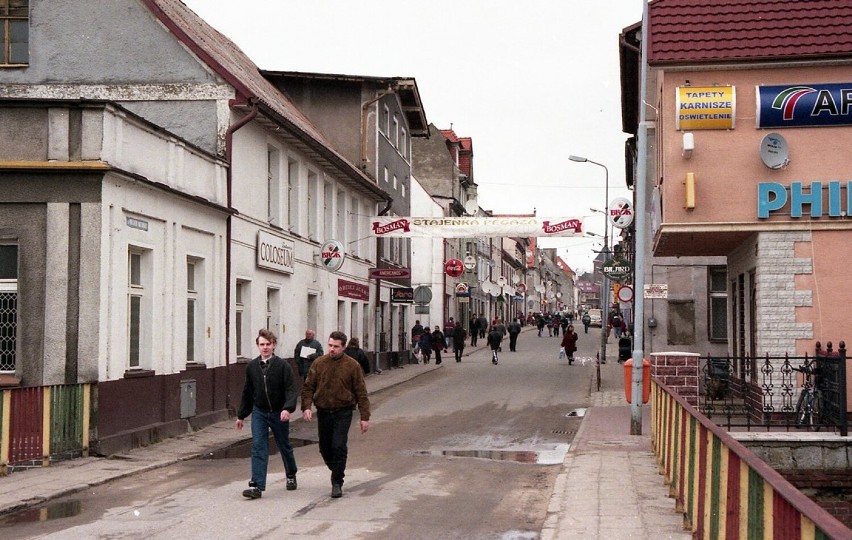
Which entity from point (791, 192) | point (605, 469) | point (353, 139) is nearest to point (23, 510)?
point (605, 469)

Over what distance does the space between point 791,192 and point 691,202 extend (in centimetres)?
158

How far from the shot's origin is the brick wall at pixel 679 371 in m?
18.1

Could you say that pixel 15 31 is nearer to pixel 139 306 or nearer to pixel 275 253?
pixel 275 253

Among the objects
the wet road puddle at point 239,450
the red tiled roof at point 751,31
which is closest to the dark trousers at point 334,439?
the wet road puddle at point 239,450

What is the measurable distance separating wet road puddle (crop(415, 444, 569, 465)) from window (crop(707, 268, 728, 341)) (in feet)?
47.1

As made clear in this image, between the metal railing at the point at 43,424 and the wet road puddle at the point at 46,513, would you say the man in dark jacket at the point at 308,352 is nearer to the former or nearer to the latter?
the metal railing at the point at 43,424

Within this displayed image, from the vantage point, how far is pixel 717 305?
29.2 meters

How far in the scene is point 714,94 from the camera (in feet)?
59.1

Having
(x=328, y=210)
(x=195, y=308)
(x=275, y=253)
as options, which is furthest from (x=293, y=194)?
(x=195, y=308)

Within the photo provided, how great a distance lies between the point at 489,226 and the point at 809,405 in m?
14.4

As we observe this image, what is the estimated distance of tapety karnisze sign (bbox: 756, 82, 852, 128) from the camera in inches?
698

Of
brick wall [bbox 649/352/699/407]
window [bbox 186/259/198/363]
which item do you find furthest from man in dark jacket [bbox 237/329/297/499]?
brick wall [bbox 649/352/699/407]

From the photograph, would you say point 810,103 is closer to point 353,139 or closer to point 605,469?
point 605,469

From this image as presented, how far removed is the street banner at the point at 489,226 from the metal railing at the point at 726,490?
16.8 meters
